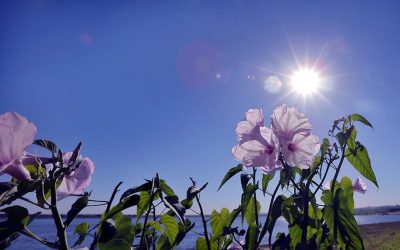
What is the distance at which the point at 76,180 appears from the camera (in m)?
1.27

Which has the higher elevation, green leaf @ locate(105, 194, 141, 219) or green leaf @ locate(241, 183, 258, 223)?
green leaf @ locate(241, 183, 258, 223)

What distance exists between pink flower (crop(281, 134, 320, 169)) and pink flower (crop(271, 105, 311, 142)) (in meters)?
0.03

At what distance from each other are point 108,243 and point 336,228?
2.97 ft

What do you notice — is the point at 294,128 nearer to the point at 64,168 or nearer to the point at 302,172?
the point at 302,172

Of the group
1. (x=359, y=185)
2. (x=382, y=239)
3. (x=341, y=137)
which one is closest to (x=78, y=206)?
(x=341, y=137)

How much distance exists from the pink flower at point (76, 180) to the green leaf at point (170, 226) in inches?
12.7

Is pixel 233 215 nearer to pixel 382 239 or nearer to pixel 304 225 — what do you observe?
pixel 304 225

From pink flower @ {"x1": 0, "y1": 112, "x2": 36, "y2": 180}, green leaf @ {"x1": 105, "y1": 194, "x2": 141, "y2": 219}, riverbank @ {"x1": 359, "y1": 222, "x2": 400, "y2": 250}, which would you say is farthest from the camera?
riverbank @ {"x1": 359, "y1": 222, "x2": 400, "y2": 250}

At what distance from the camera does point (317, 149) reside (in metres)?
1.66

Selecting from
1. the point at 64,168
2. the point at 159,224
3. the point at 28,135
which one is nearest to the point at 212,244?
the point at 159,224

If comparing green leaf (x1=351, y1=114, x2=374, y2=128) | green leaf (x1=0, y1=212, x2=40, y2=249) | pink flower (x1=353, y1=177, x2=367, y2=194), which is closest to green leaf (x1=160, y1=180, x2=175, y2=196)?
green leaf (x1=0, y1=212, x2=40, y2=249)

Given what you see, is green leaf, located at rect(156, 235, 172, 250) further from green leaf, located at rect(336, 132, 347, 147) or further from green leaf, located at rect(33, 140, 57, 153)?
green leaf, located at rect(336, 132, 347, 147)

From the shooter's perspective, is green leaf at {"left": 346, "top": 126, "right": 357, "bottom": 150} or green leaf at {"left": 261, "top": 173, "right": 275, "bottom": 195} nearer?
green leaf at {"left": 346, "top": 126, "right": 357, "bottom": 150}

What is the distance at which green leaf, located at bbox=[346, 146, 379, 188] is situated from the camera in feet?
5.54
